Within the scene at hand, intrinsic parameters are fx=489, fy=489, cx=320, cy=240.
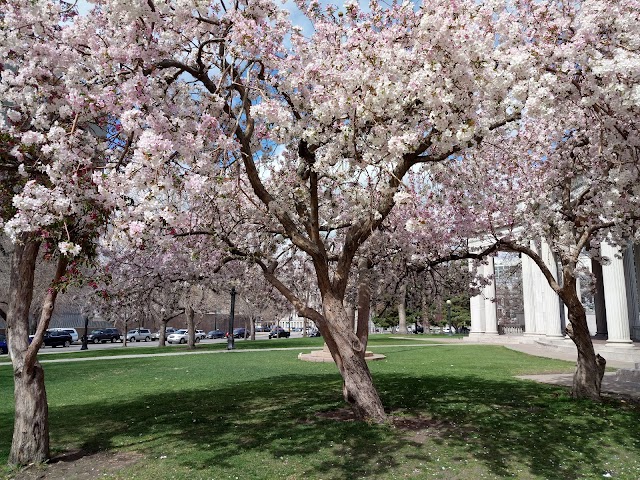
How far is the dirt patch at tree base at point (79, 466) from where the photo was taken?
6.08 meters

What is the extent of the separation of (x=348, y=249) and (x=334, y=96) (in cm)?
291

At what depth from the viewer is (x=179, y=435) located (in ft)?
25.8

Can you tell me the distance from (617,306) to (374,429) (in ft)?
57.7

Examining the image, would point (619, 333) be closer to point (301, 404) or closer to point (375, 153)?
point (301, 404)

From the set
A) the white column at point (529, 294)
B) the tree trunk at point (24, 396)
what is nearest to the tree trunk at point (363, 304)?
the tree trunk at point (24, 396)

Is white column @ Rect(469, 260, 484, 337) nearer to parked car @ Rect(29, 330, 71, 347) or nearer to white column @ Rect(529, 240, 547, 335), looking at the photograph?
white column @ Rect(529, 240, 547, 335)

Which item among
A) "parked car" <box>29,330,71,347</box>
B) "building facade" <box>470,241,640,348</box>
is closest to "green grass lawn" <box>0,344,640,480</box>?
"building facade" <box>470,241,640,348</box>

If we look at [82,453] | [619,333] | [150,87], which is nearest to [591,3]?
[150,87]

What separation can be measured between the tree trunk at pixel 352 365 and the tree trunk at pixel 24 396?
448cm

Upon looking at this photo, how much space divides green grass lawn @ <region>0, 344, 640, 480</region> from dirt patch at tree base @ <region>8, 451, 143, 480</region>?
0.76 feet

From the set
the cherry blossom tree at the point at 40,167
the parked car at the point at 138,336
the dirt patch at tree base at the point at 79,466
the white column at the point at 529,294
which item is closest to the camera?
the cherry blossom tree at the point at 40,167

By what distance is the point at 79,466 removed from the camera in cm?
648

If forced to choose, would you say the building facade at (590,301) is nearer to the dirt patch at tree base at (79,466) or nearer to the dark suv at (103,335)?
the dirt patch at tree base at (79,466)

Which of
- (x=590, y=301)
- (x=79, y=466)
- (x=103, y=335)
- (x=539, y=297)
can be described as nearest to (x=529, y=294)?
(x=539, y=297)
